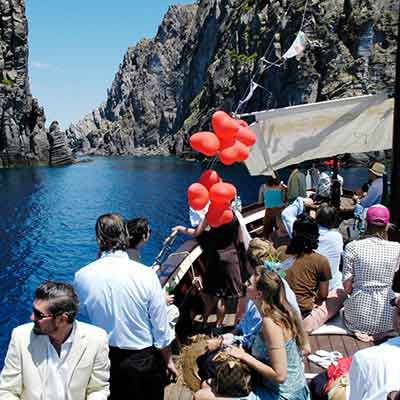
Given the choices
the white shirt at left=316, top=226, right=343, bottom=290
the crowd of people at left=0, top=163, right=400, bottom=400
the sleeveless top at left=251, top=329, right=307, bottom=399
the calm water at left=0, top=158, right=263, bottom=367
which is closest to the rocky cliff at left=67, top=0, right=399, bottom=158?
the calm water at left=0, top=158, right=263, bottom=367

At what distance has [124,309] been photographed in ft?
10.9

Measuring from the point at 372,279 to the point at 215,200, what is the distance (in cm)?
201

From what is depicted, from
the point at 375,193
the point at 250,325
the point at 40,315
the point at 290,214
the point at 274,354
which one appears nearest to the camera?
the point at 40,315

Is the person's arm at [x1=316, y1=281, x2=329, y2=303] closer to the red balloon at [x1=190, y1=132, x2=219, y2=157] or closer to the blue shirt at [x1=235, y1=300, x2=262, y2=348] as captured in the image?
the blue shirt at [x1=235, y1=300, x2=262, y2=348]

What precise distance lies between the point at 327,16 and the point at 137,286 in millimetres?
74063

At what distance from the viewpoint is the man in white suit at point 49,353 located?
8.75 feet

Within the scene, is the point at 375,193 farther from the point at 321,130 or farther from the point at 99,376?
the point at 99,376

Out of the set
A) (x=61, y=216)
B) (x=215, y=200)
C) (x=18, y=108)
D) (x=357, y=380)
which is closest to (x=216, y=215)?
(x=215, y=200)

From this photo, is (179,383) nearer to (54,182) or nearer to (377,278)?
(377,278)

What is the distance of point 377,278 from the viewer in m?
4.30

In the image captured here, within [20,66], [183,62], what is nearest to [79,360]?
[20,66]

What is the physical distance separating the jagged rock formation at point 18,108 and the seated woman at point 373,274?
80.4 meters

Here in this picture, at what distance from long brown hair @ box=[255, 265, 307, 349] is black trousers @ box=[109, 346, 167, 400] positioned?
1.09 meters

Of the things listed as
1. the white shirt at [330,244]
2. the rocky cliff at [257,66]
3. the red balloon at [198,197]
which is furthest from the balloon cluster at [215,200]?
the rocky cliff at [257,66]
